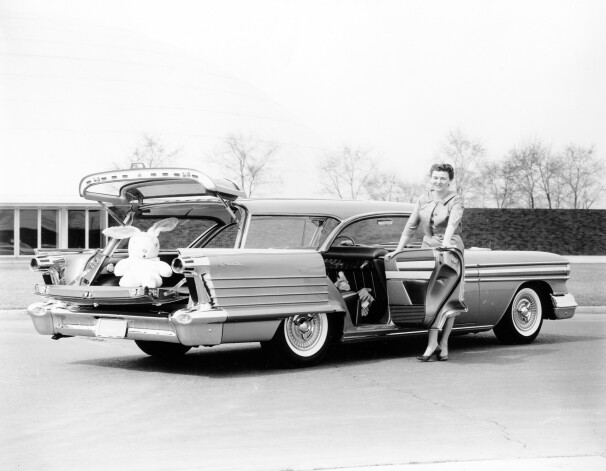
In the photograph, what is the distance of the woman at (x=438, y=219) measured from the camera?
29.0 ft

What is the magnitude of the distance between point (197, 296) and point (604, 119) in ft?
12.3

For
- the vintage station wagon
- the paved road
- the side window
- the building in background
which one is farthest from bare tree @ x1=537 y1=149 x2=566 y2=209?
the paved road

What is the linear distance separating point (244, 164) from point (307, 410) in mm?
45509

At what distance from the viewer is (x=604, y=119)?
5.19 meters

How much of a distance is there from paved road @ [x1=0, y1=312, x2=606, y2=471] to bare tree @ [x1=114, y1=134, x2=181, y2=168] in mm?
40372

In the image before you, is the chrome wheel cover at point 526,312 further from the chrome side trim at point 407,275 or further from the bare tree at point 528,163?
the bare tree at point 528,163

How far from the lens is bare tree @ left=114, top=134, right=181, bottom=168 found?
163ft

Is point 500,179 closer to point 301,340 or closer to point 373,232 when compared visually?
point 373,232

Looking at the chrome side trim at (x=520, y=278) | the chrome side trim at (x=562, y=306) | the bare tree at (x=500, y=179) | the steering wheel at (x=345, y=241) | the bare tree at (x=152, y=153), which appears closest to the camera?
the steering wheel at (x=345, y=241)

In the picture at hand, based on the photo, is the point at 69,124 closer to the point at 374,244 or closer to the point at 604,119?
the point at 374,244

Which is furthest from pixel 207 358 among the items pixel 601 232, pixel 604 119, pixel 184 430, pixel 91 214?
pixel 91 214

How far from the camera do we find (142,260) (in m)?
8.46

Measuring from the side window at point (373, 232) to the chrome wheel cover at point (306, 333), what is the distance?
91cm

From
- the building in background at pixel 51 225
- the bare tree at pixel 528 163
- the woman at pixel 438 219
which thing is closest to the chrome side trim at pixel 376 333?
the woman at pixel 438 219
